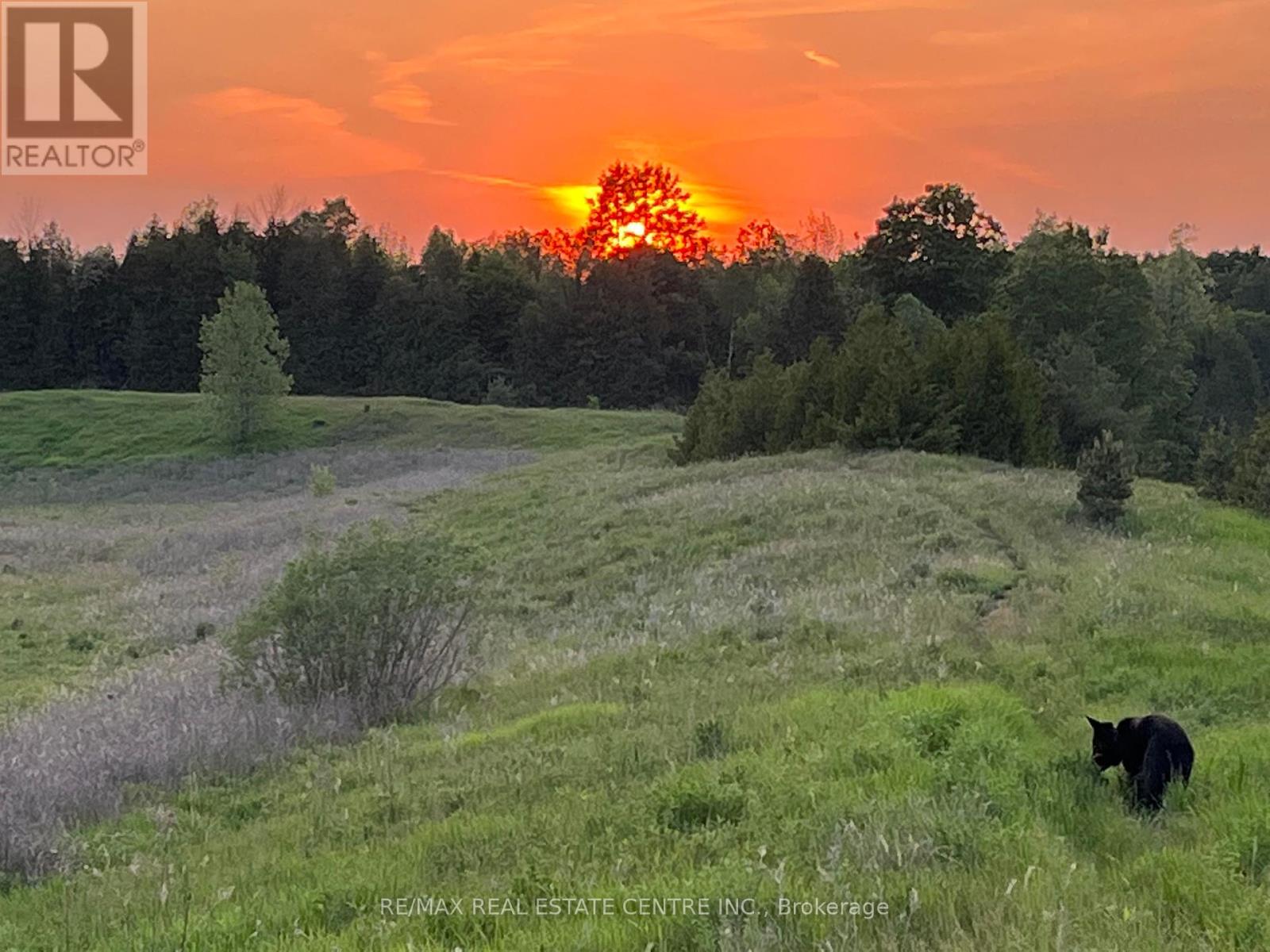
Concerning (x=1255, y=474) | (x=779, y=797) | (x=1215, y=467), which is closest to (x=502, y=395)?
(x=1215, y=467)

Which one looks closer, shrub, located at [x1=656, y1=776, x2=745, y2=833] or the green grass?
shrub, located at [x1=656, y1=776, x2=745, y2=833]

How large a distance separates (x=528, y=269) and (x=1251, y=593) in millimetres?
95010

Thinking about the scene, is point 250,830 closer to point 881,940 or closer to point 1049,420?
point 881,940

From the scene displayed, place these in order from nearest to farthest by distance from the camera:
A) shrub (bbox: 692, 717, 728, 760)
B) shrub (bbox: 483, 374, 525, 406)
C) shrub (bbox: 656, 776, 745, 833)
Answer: shrub (bbox: 656, 776, 745, 833) → shrub (bbox: 692, 717, 728, 760) → shrub (bbox: 483, 374, 525, 406)

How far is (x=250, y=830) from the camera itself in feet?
22.7

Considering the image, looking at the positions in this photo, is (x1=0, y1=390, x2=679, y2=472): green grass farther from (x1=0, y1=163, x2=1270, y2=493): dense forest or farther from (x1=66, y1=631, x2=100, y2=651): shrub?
(x1=66, y1=631, x2=100, y2=651): shrub

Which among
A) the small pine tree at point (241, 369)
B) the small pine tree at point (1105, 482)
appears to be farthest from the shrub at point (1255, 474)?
the small pine tree at point (241, 369)

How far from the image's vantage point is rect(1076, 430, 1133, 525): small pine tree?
19.2 meters

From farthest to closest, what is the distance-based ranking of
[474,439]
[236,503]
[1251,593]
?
[474,439] → [236,503] → [1251,593]

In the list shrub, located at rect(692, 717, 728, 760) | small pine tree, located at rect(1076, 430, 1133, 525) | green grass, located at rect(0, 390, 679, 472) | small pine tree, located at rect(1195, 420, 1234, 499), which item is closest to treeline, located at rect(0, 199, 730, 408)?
A: green grass, located at rect(0, 390, 679, 472)

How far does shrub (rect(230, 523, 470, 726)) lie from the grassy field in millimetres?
682

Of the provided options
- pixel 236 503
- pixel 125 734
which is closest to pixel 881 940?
pixel 125 734

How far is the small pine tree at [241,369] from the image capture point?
60.4m

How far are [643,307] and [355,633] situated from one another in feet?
253
